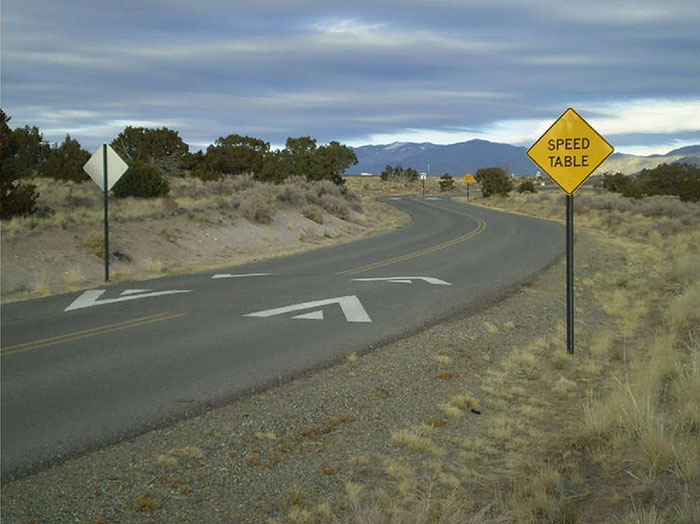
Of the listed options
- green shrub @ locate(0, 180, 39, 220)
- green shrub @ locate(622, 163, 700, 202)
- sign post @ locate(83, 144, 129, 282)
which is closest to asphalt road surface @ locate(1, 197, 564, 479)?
sign post @ locate(83, 144, 129, 282)

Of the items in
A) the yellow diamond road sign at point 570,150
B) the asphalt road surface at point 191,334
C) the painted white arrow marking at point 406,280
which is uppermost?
the yellow diamond road sign at point 570,150

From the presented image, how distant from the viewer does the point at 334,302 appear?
42.1 feet

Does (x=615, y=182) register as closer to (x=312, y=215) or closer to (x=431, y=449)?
(x=312, y=215)

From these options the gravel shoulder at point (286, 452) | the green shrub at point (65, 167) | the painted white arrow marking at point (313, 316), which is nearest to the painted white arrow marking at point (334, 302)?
the painted white arrow marking at point (313, 316)

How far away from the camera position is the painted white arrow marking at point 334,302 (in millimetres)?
11534

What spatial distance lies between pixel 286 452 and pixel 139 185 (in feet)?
80.7

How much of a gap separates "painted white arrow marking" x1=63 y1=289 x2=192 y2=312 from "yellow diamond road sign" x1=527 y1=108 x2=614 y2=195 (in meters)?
7.76

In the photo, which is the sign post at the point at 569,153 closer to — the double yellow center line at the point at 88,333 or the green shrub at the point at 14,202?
the double yellow center line at the point at 88,333

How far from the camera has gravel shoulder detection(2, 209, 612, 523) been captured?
16.4 feet

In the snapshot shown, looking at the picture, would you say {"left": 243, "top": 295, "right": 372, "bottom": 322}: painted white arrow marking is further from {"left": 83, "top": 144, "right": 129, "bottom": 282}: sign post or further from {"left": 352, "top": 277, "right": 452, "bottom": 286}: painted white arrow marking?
{"left": 83, "top": 144, "right": 129, "bottom": 282}: sign post

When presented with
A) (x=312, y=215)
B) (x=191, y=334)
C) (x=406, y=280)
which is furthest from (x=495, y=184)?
(x=191, y=334)

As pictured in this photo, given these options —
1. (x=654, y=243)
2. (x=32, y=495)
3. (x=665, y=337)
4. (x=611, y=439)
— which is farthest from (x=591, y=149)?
(x=654, y=243)

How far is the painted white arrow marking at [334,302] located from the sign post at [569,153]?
3.57 m

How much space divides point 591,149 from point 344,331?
15.0ft
